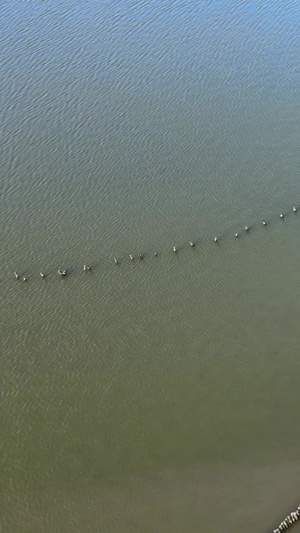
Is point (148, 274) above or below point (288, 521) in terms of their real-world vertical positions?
above

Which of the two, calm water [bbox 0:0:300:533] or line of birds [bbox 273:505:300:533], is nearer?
line of birds [bbox 273:505:300:533]

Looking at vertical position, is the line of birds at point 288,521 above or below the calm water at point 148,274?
below

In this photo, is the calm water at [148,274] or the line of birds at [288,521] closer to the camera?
the line of birds at [288,521]

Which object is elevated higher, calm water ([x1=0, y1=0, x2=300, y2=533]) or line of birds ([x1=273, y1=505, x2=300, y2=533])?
calm water ([x1=0, y1=0, x2=300, y2=533])

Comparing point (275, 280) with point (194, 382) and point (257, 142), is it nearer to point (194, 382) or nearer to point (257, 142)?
point (194, 382)

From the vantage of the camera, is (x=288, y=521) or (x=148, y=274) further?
(x=148, y=274)
